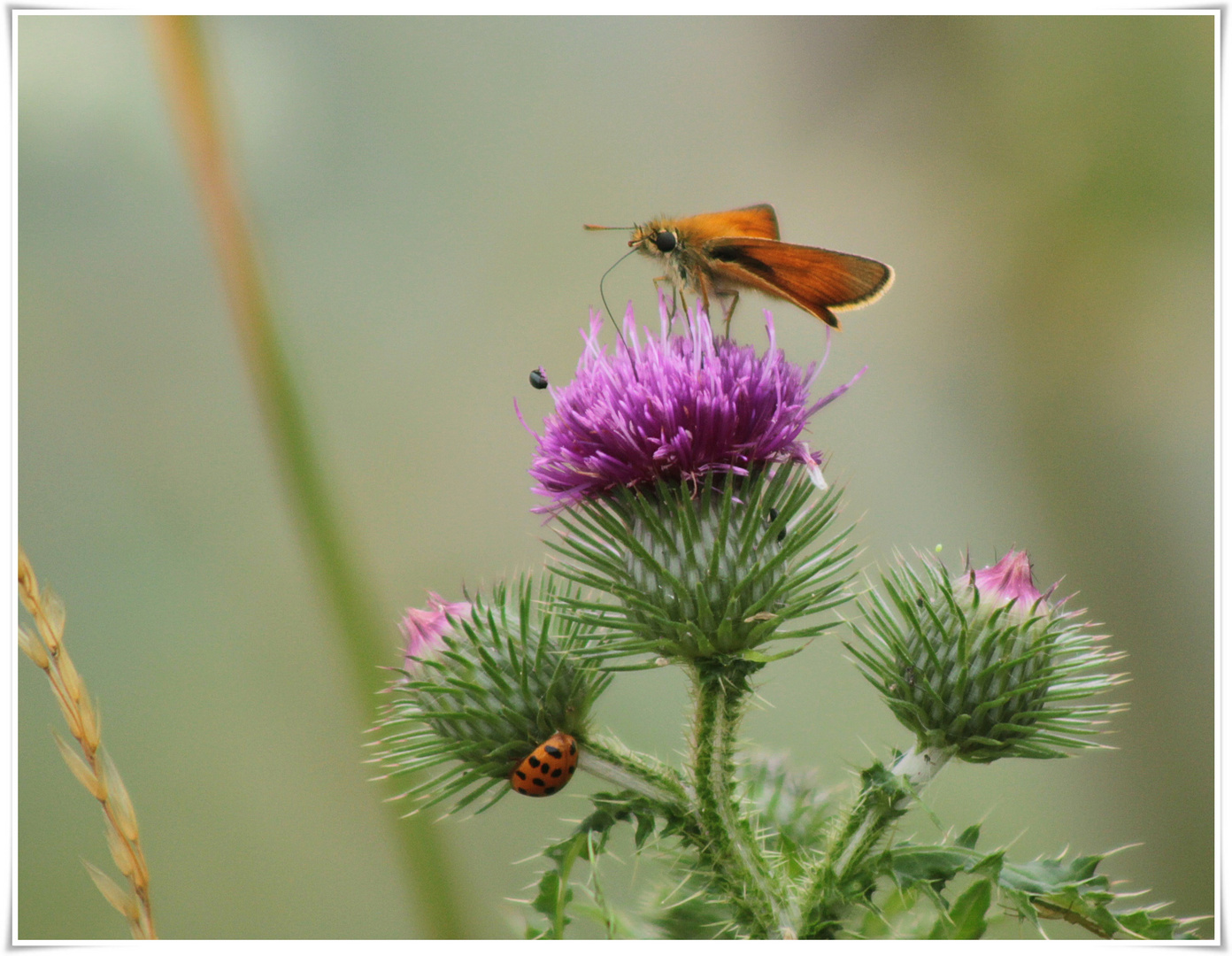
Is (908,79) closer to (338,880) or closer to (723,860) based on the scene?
(723,860)

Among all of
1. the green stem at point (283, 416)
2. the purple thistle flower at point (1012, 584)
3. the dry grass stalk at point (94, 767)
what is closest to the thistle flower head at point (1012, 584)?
the purple thistle flower at point (1012, 584)

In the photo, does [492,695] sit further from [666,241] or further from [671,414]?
[666,241]

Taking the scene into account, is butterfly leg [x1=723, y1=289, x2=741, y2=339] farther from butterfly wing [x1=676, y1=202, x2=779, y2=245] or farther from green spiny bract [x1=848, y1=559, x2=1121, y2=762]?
green spiny bract [x1=848, y1=559, x2=1121, y2=762]

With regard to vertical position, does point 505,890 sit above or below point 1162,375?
below

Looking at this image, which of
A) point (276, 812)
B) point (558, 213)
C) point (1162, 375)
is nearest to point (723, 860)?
point (276, 812)

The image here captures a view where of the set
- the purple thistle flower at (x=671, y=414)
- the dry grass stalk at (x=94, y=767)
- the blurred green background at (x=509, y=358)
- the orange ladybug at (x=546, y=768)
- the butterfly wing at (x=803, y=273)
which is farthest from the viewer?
the blurred green background at (x=509, y=358)

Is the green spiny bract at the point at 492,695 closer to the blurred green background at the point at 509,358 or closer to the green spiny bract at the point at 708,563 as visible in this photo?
the green spiny bract at the point at 708,563

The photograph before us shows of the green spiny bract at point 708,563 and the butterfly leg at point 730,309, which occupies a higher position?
the butterfly leg at point 730,309
